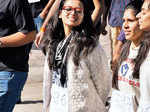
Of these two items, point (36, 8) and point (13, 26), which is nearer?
point (13, 26)

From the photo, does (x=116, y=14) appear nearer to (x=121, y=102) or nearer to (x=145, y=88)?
(x=121, y=102)

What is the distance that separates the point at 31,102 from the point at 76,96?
340 centimetres

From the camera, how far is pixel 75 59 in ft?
12.1

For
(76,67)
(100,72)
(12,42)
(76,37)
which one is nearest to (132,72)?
(100,72)

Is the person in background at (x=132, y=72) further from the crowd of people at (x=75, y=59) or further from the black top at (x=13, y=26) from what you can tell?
the black top at (x=13, y=26)

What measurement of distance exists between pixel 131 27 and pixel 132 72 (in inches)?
16.9

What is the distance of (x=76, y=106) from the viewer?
3682 millimetres

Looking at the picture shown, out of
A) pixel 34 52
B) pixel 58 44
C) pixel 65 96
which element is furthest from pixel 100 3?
pixel 34 52

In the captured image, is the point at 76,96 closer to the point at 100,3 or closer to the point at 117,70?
the point at 117,70

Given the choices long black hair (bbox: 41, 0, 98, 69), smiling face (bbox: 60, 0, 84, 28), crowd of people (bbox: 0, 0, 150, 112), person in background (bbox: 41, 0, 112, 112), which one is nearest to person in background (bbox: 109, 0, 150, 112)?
crowd of people (bbox: 0, 0, 150, 112)

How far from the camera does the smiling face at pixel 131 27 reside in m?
3.79

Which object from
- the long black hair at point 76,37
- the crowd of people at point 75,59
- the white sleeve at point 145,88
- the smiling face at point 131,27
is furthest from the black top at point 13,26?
the white sleeve at point 145,88

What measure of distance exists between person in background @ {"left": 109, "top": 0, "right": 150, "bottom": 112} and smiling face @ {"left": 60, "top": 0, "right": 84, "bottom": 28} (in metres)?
0.37

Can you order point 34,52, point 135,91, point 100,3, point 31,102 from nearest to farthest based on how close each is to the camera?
point 135,91 < point 100,3 < point 31,102 < point 34,52
